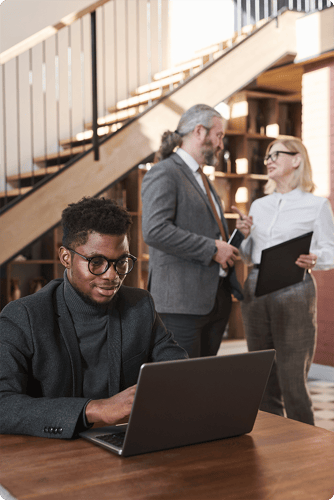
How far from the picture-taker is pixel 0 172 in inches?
202

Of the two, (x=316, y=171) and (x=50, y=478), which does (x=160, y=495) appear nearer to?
(x=50, y=478)

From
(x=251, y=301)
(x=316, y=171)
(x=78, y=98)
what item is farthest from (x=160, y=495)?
(x=78, y=98)

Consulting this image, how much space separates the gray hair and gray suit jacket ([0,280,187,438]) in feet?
3.92

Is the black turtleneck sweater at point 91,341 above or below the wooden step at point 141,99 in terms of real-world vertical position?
below

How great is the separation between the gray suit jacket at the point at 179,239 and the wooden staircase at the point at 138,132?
4.06ft

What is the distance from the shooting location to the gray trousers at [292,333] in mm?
2465

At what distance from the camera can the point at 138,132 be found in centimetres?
380

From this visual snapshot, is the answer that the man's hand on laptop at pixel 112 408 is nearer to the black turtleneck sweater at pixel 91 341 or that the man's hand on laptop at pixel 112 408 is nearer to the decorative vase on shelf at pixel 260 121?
the black turtleneck sweater at pixel 91 341

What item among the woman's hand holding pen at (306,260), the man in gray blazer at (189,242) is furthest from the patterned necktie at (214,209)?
the woman's hand holding pen at (306,260)

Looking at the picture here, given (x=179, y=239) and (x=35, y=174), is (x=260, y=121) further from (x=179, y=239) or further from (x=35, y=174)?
(x=179, y=239)

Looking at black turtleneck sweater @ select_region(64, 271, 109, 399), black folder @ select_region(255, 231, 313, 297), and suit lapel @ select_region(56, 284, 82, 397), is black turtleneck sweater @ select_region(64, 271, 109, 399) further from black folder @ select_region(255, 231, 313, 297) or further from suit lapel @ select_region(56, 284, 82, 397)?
black folder @ select_region(255, 231, 313, 297)

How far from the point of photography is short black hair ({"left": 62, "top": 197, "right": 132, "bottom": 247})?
1303 millimetres

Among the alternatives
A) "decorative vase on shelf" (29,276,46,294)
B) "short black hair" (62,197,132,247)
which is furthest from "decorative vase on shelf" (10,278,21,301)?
"short black hair" (62,197,132,247)

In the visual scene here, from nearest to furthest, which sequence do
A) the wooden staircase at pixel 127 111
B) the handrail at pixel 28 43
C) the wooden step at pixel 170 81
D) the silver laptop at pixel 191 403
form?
the silver laptop at pixel 191 403 → the handrail at pixel 28 43 → the wooden staircase at pixel 127 111 → the wooden step at pixel 170 81
